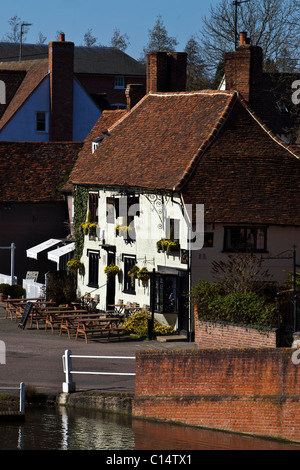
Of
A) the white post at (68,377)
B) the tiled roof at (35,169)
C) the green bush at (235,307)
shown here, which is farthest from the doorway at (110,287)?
the white post at (68,377)

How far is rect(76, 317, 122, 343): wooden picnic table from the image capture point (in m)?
31.6

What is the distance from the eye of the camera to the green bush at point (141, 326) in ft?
107

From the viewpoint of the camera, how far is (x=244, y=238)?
31984 mm

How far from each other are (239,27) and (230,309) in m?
35.7

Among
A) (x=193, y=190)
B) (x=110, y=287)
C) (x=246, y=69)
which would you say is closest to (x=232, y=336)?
(x=193, y=190)

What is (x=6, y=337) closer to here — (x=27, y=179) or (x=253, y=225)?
(x=253, y=225)

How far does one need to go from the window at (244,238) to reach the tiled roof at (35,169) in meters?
14.4

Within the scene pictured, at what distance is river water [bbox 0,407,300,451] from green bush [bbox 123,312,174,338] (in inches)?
393

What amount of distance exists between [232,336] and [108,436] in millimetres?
7136

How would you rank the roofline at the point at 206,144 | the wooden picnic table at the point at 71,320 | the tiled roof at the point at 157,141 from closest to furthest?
the roofline at the point at 206,144
the wooden picnic table at the point at 71,320
the tiled roof at the point at 157,141

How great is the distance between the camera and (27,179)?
4488 cm

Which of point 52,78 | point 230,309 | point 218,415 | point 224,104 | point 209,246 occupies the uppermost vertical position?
point 52,78

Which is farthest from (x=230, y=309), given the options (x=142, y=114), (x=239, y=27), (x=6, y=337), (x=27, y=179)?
(x=239, y=27)

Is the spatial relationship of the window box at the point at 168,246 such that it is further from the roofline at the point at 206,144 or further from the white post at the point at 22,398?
the white post at the point at 22,398
